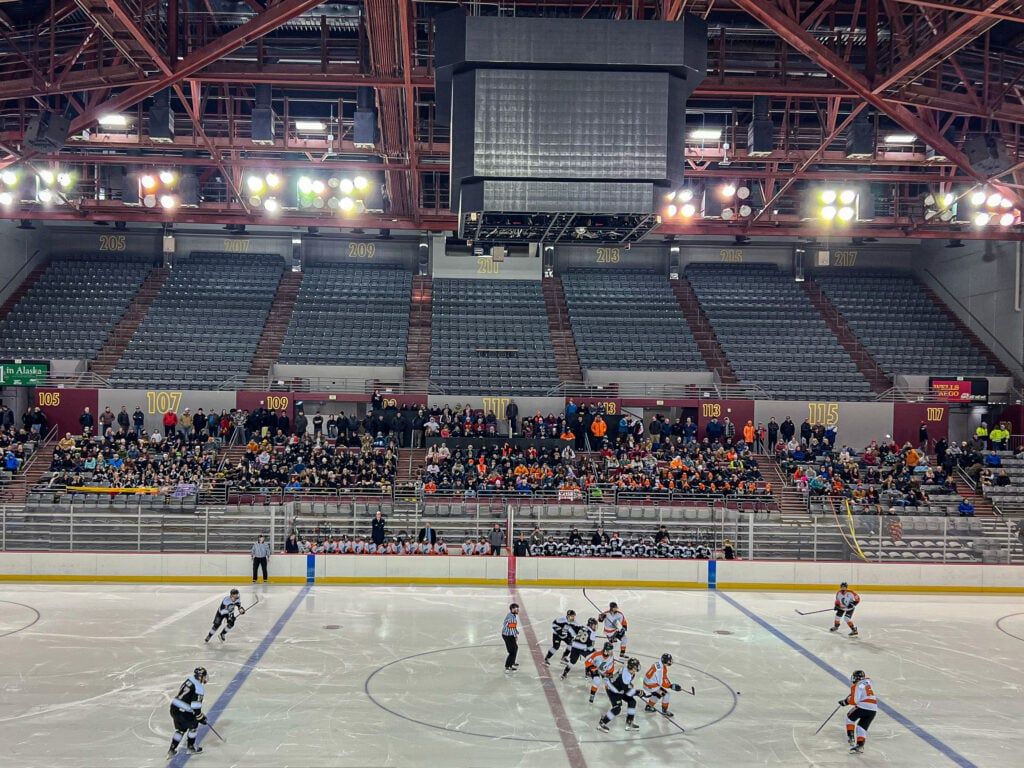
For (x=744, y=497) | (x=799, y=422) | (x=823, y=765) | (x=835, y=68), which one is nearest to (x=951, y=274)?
(x=799, y=422)

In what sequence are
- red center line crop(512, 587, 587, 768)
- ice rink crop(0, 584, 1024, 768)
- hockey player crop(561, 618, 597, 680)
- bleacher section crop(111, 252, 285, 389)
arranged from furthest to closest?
bleacher section crop(111, 252, 285, 389) < hockey player crop(561, 618, 597, 680) < ice rink crop(0, 584, 1024, 768) < red center line crop(512, 587, 587, 768)

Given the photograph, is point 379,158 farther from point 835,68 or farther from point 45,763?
point 45,763

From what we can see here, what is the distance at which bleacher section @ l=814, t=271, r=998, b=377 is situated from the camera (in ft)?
130

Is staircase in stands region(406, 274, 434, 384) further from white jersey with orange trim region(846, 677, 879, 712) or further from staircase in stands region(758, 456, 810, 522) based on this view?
white jersey with orange trim region(846, 677, 879, 712)

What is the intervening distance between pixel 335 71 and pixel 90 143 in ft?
31.0

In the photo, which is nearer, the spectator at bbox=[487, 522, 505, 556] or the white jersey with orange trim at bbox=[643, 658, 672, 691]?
the white jersey with orange trim at bbox=[643, 658, 672, 691]

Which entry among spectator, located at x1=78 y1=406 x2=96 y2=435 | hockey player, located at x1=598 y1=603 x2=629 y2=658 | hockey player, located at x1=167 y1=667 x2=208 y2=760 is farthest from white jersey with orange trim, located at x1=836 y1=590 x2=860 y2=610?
spectator, located at x1=78 y1=406 x2=96 y2=435

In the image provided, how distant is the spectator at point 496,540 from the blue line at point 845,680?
6.38m

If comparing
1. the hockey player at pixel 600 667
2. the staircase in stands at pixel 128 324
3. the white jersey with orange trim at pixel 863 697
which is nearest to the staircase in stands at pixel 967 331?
the white jersey with orange trim at pixel 863 697

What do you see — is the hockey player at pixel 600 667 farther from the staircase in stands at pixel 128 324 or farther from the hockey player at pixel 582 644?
the staircase in stands at pixel 128 324

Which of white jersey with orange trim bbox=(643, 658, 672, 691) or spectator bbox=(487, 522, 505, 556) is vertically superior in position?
spectator bbox=(487, 522, 505, 556)

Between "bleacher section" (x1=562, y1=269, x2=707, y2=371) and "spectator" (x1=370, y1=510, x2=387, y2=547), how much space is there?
617 inches

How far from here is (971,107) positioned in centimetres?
2278

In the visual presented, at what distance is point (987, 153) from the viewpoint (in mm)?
25375
